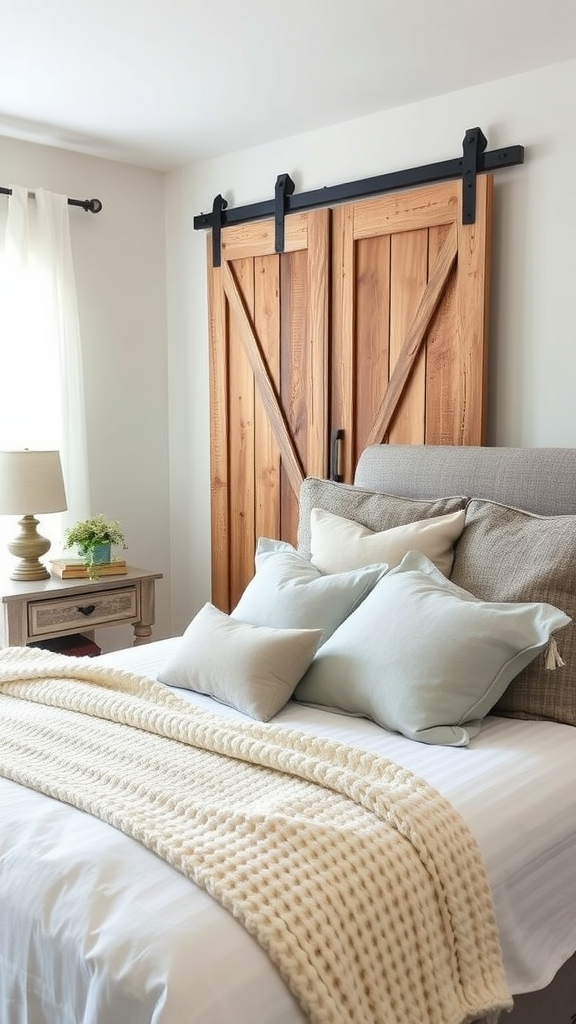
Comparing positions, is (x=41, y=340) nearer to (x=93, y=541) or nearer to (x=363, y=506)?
(x=93, y=541)

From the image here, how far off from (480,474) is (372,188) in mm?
1324

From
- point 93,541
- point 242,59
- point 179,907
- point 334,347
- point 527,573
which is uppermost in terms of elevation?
point 242,59

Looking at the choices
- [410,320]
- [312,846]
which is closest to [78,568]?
[410,320]

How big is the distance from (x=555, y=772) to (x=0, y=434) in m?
2.72

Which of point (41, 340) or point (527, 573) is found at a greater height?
point (41, 340)

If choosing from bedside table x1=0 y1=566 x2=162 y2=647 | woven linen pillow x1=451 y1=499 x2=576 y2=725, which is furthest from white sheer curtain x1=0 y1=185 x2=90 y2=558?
woven linen pillow x1=451 y1=499 x2=576 y2=725

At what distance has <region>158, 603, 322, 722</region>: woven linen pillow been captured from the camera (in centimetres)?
207

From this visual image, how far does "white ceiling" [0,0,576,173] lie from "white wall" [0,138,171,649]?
32 cm

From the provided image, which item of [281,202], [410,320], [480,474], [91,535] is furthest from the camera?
[281,202]

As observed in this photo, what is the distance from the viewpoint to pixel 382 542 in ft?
8.09

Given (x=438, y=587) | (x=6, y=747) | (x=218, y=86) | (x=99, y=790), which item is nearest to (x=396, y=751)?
(x=438, y=587)

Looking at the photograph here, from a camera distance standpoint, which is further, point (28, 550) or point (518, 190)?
point (28, 550)

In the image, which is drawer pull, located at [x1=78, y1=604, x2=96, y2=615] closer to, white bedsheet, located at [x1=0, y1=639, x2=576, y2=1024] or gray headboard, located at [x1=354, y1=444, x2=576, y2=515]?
gray headboard, located at [x1=354, y1=444, x2=576, y2=515]

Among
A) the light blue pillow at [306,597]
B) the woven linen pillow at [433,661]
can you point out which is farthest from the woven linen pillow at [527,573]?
the light blue pillow at [306,597]
